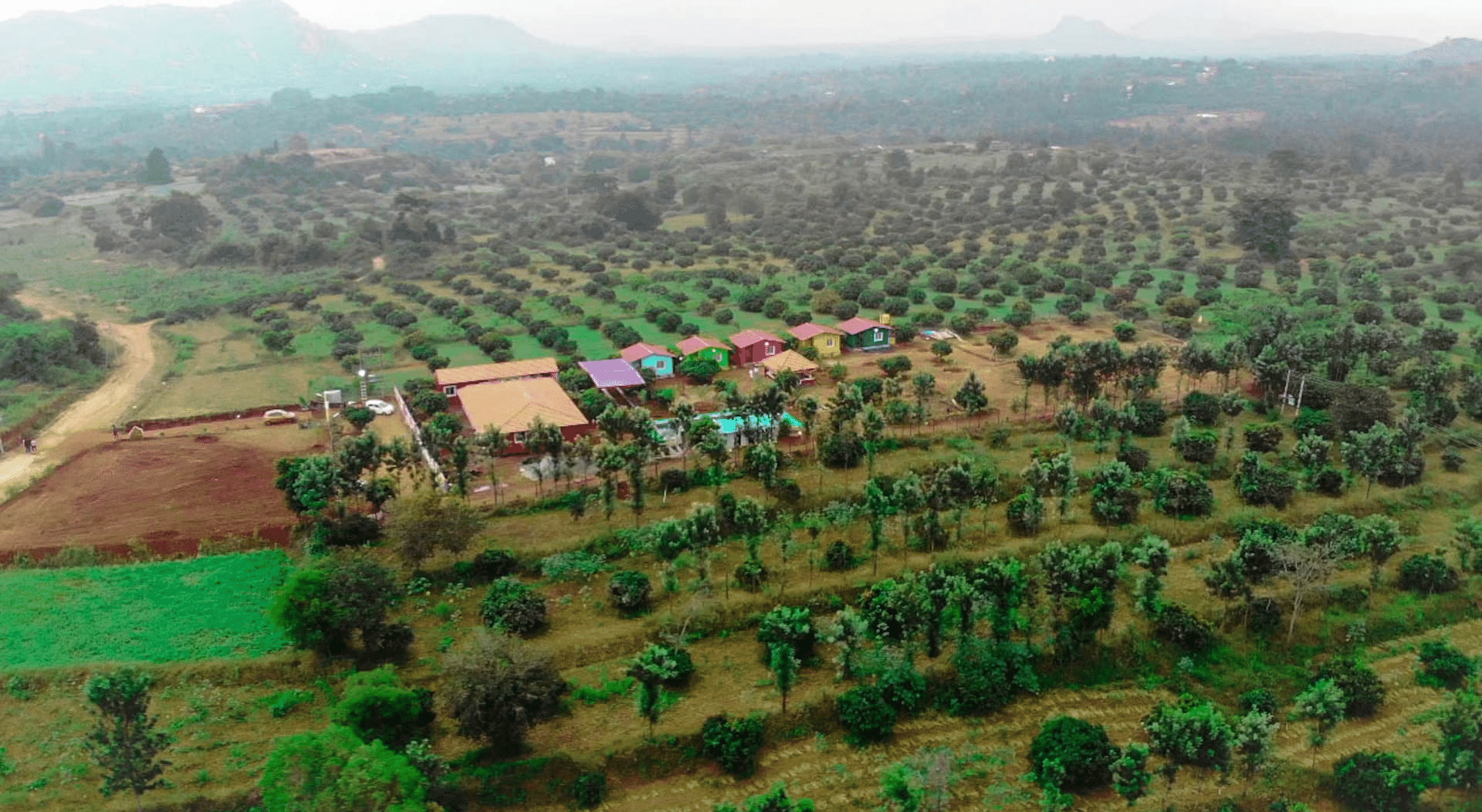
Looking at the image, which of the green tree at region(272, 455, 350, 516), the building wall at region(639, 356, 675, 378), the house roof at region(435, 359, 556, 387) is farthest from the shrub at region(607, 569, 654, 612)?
the building wall at region(639, 356, 675, 378)

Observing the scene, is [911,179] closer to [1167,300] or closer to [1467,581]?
[1167,300]

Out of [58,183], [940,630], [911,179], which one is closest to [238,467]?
[940,630]

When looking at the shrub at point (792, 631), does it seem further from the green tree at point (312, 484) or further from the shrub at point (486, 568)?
the green tree at point (312, 484)

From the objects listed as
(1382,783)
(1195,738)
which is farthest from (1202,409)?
(1195,738)

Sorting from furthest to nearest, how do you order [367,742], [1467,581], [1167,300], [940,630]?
1. [1167,300]
2. [1467,581]
3. [940,630]
4. [367,742]

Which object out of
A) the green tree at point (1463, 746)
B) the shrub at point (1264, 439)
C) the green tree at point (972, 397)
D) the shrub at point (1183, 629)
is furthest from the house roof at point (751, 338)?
the green tree at point (1463, 746)

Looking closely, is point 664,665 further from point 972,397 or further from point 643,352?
point 643,352
